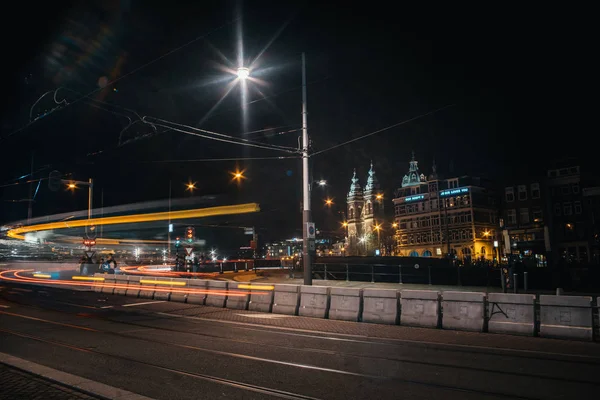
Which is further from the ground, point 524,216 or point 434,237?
point 524,216

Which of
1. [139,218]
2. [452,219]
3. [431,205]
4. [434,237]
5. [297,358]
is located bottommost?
[297,358]

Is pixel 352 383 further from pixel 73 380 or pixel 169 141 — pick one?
pixel 169 141

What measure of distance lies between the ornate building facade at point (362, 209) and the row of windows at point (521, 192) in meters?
54.6

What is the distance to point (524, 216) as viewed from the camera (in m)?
64.2

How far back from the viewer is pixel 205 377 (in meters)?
6.85

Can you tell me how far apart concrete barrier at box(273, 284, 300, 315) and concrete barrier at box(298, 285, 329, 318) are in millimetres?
199

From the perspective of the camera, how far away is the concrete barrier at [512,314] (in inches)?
417

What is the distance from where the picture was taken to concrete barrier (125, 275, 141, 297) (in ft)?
69.2

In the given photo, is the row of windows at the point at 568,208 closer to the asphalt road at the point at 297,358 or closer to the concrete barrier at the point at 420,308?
the concrete barrier at the point at 420,308

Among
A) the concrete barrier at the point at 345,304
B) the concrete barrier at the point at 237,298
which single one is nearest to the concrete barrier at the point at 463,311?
the concrete barrier at the point at 345,304

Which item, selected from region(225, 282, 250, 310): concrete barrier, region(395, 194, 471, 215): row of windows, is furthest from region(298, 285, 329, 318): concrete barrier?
region(395, 194, 471, 215): row of windows

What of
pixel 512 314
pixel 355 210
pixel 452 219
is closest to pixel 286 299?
pixel 512 314

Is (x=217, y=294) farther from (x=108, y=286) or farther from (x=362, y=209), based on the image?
(x=362, y=209)

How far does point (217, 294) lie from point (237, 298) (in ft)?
4.04
